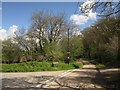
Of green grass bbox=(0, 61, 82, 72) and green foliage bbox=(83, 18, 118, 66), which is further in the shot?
green grass bbox=(0, 61, 82, 72)

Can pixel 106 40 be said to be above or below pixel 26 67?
above

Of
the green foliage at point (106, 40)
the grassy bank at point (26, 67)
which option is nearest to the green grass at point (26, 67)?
the grassy bank at point (26, 67)

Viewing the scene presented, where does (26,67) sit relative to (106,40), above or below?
below

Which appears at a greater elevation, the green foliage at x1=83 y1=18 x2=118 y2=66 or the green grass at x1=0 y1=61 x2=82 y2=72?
the green foliage at x1=83 y1=18 x2=118 y2=66

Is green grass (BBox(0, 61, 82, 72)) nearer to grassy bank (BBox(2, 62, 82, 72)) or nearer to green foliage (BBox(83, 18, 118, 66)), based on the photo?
grassy bank (BBox(2, 62, 82, 72))

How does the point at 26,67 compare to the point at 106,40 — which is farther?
the point at 106,40

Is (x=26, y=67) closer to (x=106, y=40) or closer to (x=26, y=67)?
(x=26, y=67)

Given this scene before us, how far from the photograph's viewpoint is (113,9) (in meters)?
11.5

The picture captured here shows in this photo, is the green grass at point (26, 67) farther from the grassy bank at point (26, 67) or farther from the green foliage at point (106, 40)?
the green foliage at point (106, 40)

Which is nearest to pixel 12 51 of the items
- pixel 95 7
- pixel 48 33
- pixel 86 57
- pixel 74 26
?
pixel 48 33

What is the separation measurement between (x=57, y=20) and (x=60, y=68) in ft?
61.1

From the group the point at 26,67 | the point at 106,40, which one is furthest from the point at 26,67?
the point at 106,40

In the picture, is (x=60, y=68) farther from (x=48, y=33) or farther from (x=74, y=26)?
(x=74, y=26)

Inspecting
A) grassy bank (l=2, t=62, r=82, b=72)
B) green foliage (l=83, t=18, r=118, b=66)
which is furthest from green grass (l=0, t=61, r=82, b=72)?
green foliage (l=83, t=18, r=118, b=66)
